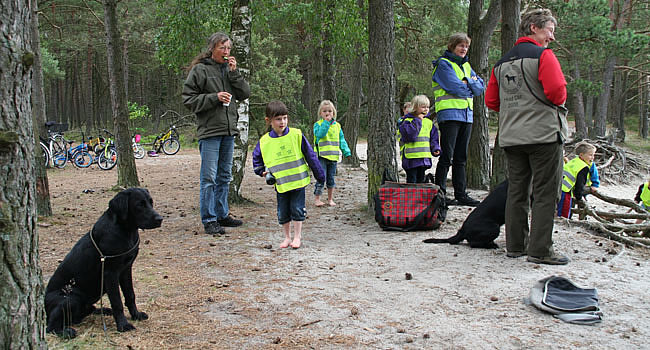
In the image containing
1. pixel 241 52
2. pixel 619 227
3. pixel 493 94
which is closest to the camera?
pixel 493 94

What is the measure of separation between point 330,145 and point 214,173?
3.17 m

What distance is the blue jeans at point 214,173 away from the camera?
21.0 ft

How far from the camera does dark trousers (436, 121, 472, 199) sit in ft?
23.4

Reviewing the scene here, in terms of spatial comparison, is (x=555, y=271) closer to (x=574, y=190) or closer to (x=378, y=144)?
(x=378, y=144)

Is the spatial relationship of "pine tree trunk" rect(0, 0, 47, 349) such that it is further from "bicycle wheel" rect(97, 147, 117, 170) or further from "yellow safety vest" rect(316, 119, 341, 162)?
"bicycle wheel" rect(97, 147, 117, 170)

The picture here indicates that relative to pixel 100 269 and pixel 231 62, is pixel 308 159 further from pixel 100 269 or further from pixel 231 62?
pixel 100 269

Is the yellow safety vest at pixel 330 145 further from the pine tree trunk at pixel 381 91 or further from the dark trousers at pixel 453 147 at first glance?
the dark trousers at pixel 453 147

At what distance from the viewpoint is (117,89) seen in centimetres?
964

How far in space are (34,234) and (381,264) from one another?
3338 mm

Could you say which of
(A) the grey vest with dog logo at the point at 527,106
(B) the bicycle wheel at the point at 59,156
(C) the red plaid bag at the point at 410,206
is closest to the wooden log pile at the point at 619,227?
(C) the red plaid bag at the point at 410,206

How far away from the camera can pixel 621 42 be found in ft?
54.9

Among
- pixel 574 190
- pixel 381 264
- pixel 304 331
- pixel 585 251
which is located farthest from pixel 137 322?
pixel 574 190

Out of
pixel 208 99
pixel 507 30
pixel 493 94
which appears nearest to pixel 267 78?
pixel 507 30

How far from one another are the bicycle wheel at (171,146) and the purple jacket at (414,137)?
16.7 meters
